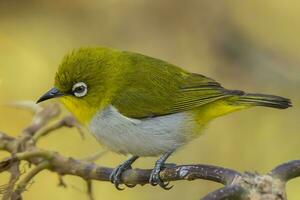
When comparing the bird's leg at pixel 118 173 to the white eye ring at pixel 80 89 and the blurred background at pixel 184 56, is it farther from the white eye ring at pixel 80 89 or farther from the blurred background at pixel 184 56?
the blurred background at pixel 184 56

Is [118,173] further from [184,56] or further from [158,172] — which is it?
[184,56]

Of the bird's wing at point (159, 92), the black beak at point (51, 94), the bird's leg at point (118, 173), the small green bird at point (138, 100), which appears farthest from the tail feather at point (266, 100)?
the black beak at point (51, 94)

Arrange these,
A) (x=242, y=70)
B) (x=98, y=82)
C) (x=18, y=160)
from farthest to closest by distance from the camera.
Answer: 1. (x=242, y=70)
2. (x=98, y=82)
3. (x=18, y=160)

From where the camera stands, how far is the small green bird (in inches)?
148

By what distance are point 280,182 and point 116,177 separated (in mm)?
1654

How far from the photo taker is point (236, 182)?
1.90 m

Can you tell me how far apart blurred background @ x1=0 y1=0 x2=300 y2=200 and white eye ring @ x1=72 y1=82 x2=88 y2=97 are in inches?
55.2

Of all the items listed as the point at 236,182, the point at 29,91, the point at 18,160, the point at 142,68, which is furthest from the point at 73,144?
the point at 236,182

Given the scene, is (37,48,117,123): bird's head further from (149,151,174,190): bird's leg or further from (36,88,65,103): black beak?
(149,151,174,190): bird's leg

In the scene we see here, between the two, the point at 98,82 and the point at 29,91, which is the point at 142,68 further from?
the point at 29,91

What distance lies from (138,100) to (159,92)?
172mm

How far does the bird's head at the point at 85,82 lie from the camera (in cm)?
374

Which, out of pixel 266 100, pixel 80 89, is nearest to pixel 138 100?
pixel 80 89

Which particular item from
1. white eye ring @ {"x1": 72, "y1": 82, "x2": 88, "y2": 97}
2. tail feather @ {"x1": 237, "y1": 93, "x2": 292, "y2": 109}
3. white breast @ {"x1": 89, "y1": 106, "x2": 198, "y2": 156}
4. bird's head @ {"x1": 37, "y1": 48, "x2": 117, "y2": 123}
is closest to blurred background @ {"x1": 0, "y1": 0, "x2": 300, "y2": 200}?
tail feather @ {"x1": 237, "y1": 93, "x2": 292, "y2": 109}
